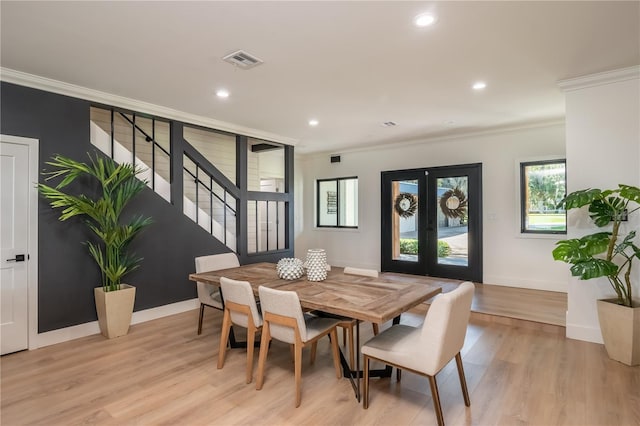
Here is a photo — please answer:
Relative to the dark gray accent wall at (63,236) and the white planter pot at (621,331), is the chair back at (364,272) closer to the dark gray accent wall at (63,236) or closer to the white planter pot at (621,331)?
the white planter pot at (621,331)

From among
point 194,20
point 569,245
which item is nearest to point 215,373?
point 194,20

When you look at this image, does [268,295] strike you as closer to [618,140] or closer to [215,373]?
[215,373]

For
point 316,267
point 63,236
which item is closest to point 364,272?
point 316,267

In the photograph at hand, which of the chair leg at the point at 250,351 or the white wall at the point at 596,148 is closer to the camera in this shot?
the chair leg at the point at 250,351

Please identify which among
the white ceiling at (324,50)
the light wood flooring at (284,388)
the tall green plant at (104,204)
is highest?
the white ceiling at (324,50)

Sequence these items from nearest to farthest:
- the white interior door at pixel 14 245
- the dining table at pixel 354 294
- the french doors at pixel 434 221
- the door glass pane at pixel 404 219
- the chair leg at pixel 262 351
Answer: the dining table at pixel 354 294 → the chair leg at pixel 262 351 → the white interior door at pixel 14 245 → the french doors at pixel 434 221 → the door glass pane at pixel 404 219

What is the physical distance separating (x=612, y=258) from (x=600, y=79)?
5.69 ft

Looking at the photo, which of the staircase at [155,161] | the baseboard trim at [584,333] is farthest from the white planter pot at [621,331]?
the staircase at [155,161]

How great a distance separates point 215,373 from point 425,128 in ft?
15.0

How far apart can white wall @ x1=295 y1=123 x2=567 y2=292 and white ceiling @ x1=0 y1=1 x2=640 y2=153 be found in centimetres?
114

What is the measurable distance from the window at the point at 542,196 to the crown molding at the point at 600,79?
201cm

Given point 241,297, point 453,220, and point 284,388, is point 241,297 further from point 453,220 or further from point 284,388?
point 453,220

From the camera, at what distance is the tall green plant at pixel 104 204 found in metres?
3.38

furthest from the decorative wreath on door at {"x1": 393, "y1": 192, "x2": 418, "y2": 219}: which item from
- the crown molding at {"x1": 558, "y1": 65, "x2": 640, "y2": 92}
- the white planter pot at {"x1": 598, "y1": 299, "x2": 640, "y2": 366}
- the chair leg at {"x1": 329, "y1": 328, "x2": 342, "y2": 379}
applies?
the chair leg at {"x1": 329, "y1": 328, "x2": 342, "y2": 379}
